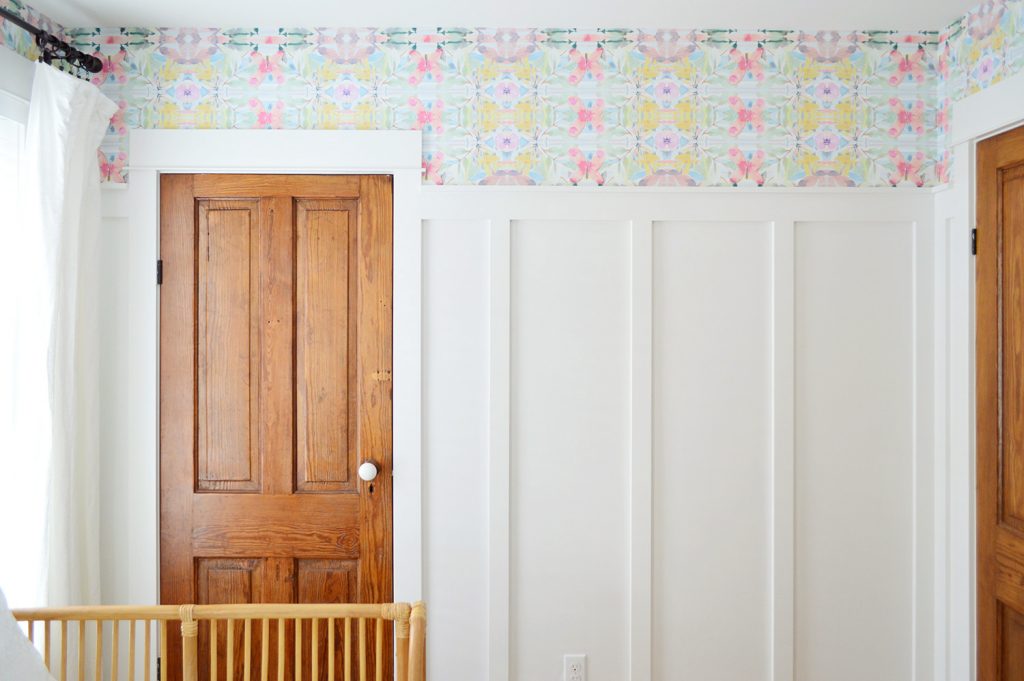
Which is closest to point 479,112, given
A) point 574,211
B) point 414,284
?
point 574,211

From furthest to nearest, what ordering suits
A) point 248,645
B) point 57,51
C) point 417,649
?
point 57,51
point 248,645
point 417,649

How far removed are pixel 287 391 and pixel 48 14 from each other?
55.7 inches

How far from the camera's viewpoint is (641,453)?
2406 mm

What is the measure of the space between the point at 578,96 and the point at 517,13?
33 cm

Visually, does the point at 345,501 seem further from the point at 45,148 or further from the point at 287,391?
the point at 45,148

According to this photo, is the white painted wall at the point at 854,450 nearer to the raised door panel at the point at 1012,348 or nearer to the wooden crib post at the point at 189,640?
the raised door panel at the point at 1012,348

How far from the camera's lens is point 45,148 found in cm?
210

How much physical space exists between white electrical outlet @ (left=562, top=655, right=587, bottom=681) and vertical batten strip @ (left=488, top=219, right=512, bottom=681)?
20cm

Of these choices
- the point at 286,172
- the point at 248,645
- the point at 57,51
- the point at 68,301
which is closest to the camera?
the point at 248,645

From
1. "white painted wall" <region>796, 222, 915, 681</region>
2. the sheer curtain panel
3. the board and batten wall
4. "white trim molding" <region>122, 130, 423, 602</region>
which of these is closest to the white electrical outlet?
the board and batten wall

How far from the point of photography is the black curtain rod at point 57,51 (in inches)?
80.1

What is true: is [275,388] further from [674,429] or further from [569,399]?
[674,429]

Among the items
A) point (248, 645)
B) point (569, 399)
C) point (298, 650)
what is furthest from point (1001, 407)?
point (248, 645)

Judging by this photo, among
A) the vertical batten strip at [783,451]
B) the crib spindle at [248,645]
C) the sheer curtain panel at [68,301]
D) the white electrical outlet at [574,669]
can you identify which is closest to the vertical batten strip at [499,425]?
the white electrical outlet at [574,669]
